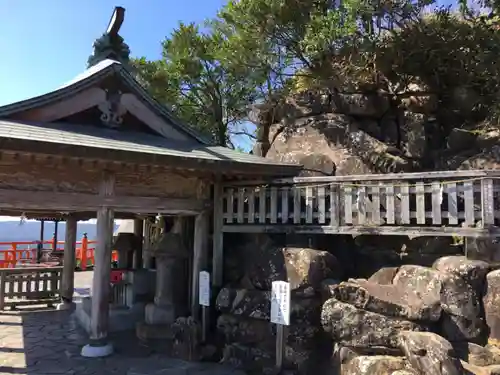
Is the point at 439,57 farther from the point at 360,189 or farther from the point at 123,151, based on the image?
the point at 123,151

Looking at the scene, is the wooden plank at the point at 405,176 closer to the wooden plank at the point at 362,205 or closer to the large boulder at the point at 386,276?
the wooden plank at the point at 362,205

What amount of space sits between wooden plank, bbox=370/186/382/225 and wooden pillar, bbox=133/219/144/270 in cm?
872

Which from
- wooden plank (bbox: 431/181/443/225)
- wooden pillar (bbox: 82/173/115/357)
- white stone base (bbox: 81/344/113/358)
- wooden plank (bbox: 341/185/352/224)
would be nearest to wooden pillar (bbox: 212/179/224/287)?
wooden pillar (bbox: 82/173/115/357)

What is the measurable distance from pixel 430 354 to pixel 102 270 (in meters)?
6.07

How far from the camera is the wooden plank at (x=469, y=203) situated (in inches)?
271

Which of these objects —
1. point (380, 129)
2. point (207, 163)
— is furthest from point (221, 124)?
point (207, 163)

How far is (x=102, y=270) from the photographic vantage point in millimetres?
8445

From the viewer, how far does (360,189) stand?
8.15 m

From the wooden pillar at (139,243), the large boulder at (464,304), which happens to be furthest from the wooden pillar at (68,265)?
the large boulder at (464,304)

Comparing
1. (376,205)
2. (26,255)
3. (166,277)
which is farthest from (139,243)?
(26,255)

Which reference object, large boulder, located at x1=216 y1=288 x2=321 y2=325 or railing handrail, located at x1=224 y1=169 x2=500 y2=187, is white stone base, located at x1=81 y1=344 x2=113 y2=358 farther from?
railing handrail, located at x1=224 y1=169 x2=500 y2=187

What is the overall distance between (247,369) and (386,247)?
373cm

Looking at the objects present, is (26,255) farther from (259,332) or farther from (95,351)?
(259,332)

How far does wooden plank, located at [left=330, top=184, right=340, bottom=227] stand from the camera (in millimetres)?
8422
